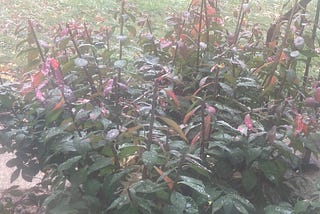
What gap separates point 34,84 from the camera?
75.0 inches

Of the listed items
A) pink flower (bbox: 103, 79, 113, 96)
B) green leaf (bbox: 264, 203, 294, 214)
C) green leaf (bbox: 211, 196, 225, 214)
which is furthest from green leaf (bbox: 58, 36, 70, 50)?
green leaf (bbox: 264, 203, 294, 214)

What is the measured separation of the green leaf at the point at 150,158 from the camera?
1671 mm

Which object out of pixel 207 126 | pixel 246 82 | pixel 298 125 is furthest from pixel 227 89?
pixel 298 125

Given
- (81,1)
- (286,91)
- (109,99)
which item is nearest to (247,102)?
(286,91)

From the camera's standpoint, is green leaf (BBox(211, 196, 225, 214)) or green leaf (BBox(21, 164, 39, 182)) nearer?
green leaf (BBox(211, 196, 225, 214))

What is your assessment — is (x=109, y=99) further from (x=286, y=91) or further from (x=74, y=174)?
(x=286, y=91)

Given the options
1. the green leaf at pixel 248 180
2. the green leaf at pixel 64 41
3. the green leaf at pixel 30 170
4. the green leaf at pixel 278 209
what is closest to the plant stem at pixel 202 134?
the green leaf at pixel 248 180

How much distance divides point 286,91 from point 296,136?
1.95ft

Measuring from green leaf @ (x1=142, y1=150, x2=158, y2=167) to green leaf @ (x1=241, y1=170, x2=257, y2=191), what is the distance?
44 centimetres

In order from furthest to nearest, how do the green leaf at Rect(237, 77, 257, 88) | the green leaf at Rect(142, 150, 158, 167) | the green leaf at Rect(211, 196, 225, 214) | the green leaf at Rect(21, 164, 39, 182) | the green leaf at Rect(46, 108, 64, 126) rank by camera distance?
the green leaf at Rect(21, 164, 39, 182)
the green leaf at Rect(237, 77, 257, 88)
the green leaf at Rect(46, 108, 64, 126)
the green leaf at Rect(211, 196, 225, 214)
the green leaf at Rect(142, 150, 158, 167)

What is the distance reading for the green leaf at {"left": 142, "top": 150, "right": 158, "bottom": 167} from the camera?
1.67 m

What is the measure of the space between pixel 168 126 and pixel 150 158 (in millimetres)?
346

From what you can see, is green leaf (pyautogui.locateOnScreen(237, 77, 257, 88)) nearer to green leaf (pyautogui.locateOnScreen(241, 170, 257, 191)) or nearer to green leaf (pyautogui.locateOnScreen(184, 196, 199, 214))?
green leaf (pyautogui.locateOnScreen(241, 170, 257, 191))

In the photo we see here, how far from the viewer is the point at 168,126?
2014 mm
